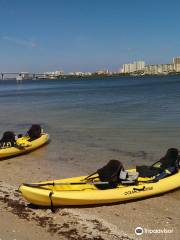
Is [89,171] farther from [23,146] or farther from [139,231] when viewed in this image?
[139,231]

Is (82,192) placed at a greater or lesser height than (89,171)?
greater

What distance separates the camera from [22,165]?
15.5 m

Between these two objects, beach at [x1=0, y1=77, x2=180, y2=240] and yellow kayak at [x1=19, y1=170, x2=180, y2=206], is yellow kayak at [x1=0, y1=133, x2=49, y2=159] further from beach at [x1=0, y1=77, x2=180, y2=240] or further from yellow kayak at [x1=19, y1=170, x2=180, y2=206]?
yellow kayak at [x1=19, y1=170, x2=180, y2=206]

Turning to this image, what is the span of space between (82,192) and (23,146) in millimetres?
7402

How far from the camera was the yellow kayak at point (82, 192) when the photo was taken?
9.93 m

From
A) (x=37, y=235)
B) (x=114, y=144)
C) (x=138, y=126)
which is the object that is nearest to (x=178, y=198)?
(x=37, y=235)

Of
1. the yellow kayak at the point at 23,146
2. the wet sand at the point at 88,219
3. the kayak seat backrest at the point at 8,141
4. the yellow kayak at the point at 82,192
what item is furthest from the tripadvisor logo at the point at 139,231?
the kayak seat backrest at the point at 8,141

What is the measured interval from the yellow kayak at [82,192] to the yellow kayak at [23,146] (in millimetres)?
5834

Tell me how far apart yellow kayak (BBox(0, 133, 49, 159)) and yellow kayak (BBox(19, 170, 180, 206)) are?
583 centimetres

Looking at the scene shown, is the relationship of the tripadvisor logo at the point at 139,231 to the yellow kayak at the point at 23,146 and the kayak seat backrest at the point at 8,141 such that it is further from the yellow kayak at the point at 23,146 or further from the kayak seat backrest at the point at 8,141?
the kayak seat backrest at the point at 8,141

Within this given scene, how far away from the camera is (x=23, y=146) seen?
56.2ft

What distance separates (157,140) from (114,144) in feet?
7.11

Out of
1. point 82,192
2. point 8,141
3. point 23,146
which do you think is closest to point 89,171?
point 82,192

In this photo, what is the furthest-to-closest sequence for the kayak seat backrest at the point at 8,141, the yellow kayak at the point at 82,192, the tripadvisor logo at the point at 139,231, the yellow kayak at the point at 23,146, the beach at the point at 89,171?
the kayak seat backrest at the point at 8,141
the yellow kayak at the point at 23,146
the yellow kayak at the point at 82,192
the beach at the point at 89,171
the tripadvisor logo at the point at 139,231
